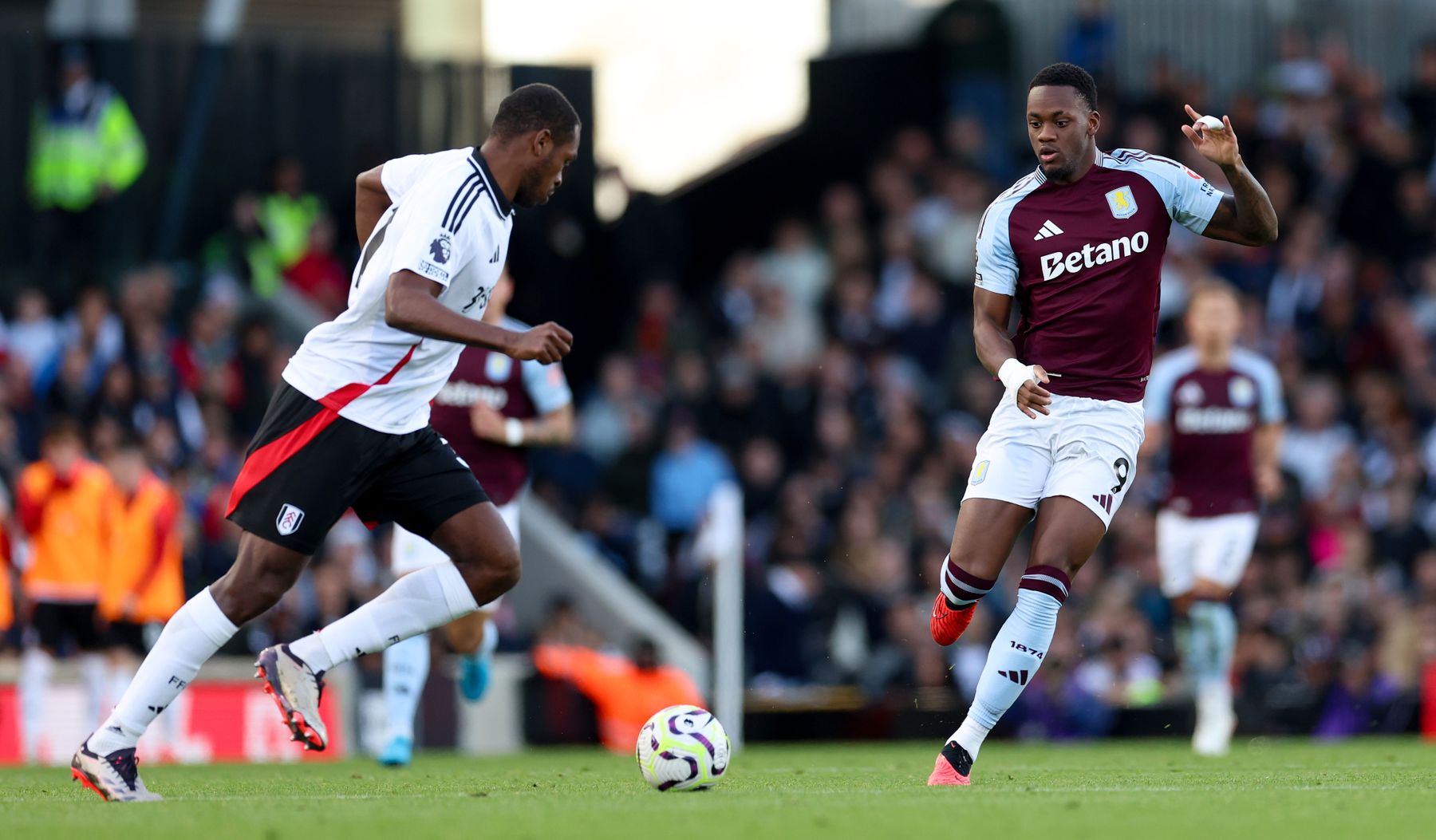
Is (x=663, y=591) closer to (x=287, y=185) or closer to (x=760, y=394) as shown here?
(x=760, y=394)

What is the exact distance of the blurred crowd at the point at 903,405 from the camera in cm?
1675

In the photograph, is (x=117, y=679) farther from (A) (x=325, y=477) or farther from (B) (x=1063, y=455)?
(B) (x=1063, y=455)

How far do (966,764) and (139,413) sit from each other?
10.3 metres

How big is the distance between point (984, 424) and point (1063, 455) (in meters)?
10.8

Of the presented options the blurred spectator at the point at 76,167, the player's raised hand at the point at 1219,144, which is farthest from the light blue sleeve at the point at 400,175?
the blurred spectator at the point at 76,167

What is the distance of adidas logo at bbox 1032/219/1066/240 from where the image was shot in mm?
8609

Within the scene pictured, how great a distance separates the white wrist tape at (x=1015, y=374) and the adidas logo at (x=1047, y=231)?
1.92 ft

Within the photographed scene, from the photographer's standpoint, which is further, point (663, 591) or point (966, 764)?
point (663, 591)

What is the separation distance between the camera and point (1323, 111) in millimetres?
20938

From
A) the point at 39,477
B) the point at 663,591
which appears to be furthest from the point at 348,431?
the point at 663,591

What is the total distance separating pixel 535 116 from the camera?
8.02 meters

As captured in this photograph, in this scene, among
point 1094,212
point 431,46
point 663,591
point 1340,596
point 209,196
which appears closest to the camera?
point 1094,212

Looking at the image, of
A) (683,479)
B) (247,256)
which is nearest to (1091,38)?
(683,479)

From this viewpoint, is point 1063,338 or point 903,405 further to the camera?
point 903,405
